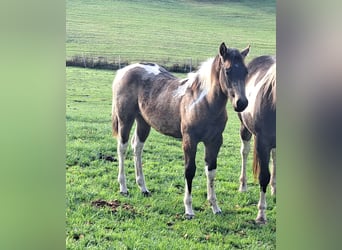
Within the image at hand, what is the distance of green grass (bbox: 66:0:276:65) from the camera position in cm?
356

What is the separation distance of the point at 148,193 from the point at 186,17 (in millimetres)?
1223

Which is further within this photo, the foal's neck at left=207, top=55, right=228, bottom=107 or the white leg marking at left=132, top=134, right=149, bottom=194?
the white leg marking at left=132, top=134, right=149, bottom=194

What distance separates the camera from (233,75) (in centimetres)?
347

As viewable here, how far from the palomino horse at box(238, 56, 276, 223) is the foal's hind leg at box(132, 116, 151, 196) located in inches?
25.5

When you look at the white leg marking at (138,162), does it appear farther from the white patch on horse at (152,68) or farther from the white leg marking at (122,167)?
the white patch on horse at (152,68)

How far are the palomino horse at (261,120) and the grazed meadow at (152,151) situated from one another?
0.16ft

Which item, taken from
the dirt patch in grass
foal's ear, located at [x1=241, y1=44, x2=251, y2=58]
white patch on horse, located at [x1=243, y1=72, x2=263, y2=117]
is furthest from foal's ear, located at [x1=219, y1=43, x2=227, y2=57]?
the dirt patch in grass

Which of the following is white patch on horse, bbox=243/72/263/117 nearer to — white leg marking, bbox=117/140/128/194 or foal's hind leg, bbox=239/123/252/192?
foal's hind leg, bbox=239/123/252/192

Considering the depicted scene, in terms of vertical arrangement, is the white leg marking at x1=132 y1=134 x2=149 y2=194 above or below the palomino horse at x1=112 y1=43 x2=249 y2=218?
below

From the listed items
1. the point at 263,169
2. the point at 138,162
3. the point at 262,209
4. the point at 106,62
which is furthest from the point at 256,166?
the point at 106,62

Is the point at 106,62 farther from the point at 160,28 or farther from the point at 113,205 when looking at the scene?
the point at 113,205

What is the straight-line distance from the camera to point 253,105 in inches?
139

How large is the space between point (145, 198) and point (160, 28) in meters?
1.15
